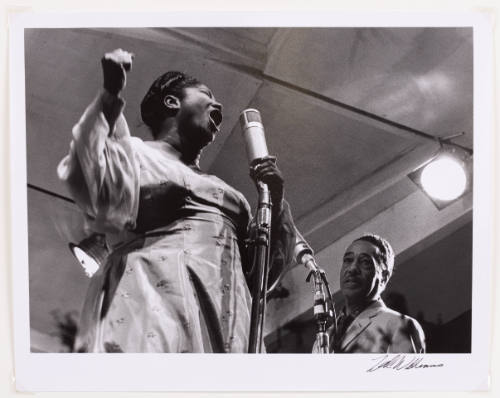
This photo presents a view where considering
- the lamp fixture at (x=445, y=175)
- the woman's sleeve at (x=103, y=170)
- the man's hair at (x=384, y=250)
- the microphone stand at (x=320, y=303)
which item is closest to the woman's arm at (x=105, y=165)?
the woman's sleeve at (x=103, y=170)

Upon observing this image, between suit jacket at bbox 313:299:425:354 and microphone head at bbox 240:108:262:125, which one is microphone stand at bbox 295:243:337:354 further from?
microphone head at bbox 240:108:262:125

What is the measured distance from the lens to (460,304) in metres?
1.67

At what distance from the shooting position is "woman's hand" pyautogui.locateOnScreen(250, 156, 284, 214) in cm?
166

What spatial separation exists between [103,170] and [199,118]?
0.77 feet

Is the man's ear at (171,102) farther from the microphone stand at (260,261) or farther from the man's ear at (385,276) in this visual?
the man's ear at (385,276)

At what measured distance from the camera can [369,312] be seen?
5.46 ft

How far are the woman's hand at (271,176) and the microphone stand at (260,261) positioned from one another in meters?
0.01

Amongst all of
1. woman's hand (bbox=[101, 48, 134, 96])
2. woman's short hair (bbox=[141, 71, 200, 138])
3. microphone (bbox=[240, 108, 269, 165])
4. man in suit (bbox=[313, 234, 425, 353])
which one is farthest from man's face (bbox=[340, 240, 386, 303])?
woman's hand (bbox=[101, 48, 134, 96])

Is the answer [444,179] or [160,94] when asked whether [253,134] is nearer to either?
[160,94]

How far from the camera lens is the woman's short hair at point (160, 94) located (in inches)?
64.5

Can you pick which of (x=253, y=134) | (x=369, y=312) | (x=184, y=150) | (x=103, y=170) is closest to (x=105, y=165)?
(x=103, y=170)

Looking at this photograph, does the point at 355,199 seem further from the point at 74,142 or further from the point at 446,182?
the point at 74,142
